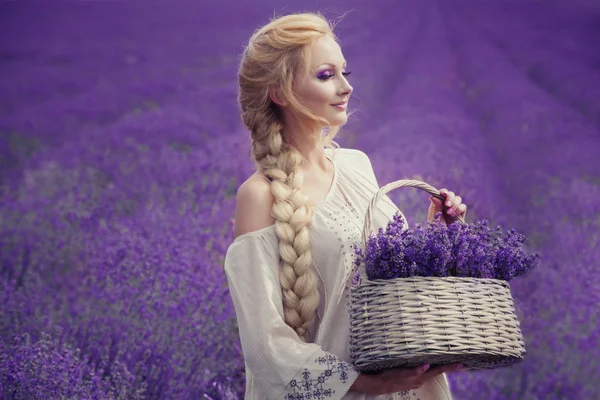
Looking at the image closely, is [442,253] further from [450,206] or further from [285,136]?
[285,136]

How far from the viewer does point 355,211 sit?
6.30 ft

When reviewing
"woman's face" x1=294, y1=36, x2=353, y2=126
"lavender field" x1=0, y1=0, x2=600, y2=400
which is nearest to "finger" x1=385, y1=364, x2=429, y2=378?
"woman's face" x1=294, y1=36, x2=353, y2=126

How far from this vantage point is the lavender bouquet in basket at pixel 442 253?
151 centimetres

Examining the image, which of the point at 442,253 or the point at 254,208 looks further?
the point at 254,208

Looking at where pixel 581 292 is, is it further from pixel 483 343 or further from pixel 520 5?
pixel 483 343

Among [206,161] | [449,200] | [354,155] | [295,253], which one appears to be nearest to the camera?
[295,253]

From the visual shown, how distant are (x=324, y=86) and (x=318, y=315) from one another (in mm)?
511

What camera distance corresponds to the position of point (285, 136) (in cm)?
196

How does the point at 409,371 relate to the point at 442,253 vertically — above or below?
below

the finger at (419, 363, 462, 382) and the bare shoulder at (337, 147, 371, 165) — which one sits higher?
the bare shoulder at (337, 147, 371, 165)

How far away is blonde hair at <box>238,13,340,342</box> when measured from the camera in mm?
1751

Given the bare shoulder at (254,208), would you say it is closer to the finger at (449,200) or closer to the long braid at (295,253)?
the long braid at (295,253)

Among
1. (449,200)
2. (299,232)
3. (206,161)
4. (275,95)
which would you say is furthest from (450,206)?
(206,161)

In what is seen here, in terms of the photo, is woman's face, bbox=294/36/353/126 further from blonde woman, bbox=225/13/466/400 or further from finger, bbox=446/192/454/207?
finger, bbox=446/192/454/207
